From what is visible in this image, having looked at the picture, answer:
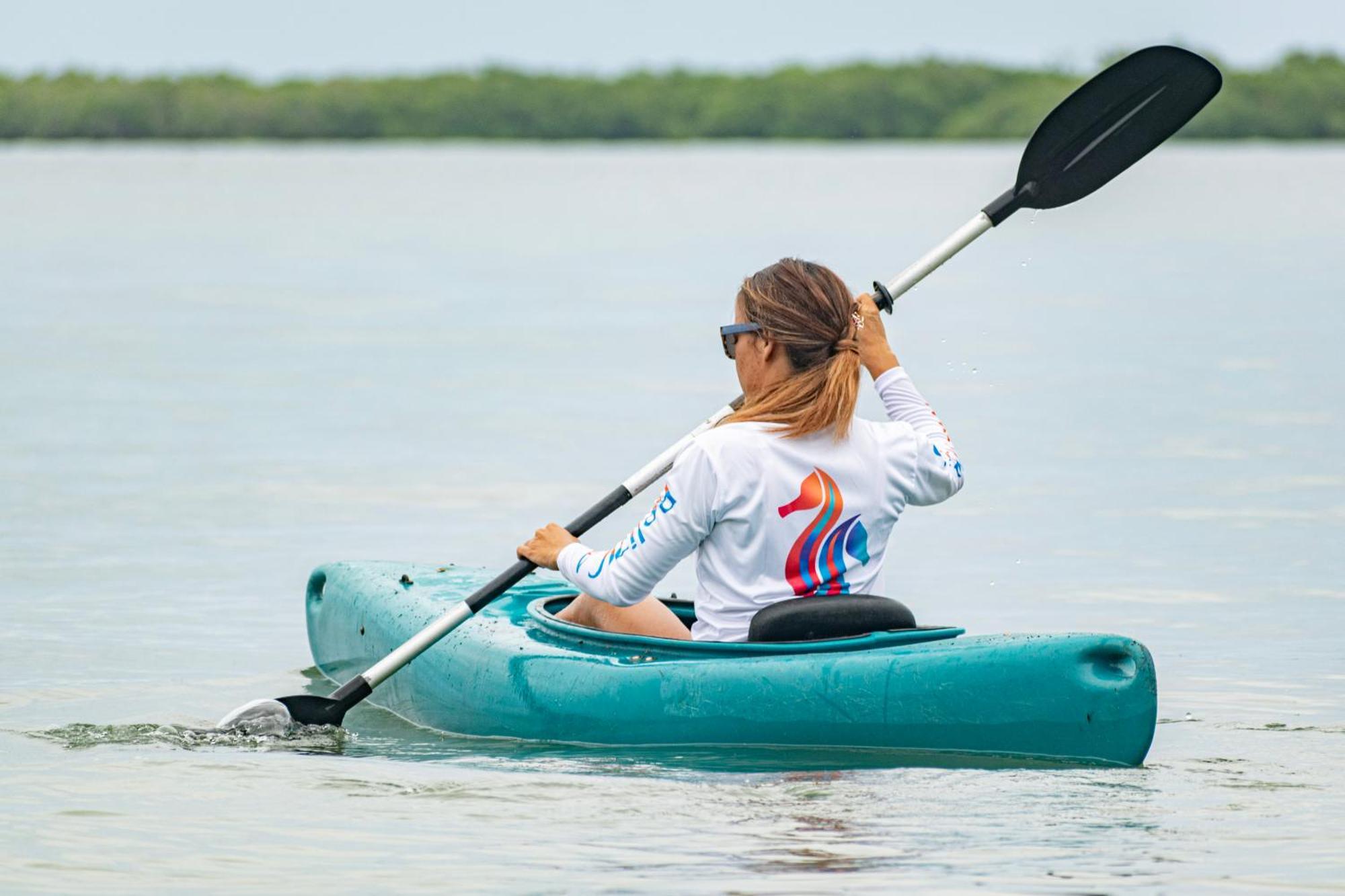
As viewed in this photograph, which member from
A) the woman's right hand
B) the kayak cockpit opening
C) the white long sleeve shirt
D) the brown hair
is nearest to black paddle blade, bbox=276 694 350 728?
the white long sleeve shirt

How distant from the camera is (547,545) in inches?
212

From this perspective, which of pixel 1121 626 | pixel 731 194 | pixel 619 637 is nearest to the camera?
pixel 619 637

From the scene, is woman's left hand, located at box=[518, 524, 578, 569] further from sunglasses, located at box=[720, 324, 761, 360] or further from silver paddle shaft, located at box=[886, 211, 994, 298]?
silver paddle shaft, located at box=[886, 211, 994, 298]

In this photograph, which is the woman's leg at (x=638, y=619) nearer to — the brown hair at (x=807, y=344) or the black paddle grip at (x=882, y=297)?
the brown hair at (x=807, y=344)

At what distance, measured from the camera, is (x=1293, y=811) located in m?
4.91

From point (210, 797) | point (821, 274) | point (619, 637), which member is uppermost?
point (821, 274)

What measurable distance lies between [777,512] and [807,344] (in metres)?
0.36

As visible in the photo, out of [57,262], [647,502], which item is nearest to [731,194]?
[57,262]

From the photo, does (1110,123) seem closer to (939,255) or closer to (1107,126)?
(1107,126)

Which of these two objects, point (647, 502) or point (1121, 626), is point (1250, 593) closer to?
point (1121, 626)

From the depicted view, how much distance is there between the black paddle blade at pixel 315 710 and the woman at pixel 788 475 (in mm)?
1072

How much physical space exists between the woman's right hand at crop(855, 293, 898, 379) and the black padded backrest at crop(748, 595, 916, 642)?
1.68 ft

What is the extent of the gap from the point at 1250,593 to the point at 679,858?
3906 millimetres

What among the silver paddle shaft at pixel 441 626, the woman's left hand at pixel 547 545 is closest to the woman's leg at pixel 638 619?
the woman's left hand at pixel 547 545
